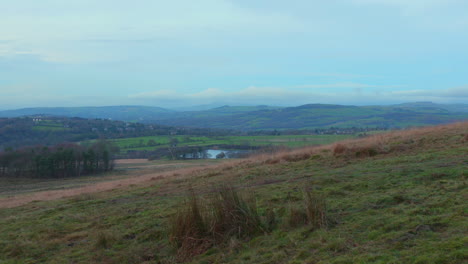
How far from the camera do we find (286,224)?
6.71 m

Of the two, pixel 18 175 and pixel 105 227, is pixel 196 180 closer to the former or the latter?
pixel 105 227

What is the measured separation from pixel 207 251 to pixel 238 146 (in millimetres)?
57066

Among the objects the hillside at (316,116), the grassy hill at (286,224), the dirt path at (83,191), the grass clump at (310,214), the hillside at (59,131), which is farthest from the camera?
the hillside at (316,116)

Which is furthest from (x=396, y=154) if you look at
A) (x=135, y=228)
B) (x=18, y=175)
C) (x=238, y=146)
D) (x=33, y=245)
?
(x=238, y=146)

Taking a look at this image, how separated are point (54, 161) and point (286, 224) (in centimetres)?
4529

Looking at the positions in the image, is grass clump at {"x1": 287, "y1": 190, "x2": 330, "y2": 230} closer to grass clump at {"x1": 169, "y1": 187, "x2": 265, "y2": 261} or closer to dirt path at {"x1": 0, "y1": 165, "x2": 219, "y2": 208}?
grass clump at {"x1": 169, "y1": 187, "x2": 265, "y2": 261}

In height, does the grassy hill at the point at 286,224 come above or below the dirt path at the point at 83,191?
above

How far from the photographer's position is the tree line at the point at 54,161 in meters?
44.8

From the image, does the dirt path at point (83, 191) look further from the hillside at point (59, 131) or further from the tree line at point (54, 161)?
the hillside at point (59, 131)

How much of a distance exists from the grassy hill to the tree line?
37744 millimetres

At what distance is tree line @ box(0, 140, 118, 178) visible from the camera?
44781mm

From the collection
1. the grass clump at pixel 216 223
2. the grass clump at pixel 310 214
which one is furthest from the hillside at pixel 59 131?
the grass clump at pixel 310 214

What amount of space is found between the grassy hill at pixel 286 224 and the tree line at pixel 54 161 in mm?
37744

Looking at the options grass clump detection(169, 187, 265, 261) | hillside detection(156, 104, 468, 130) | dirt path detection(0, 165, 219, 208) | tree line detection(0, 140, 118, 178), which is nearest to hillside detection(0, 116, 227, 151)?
tree line detection(0, 140, 118, 178)
